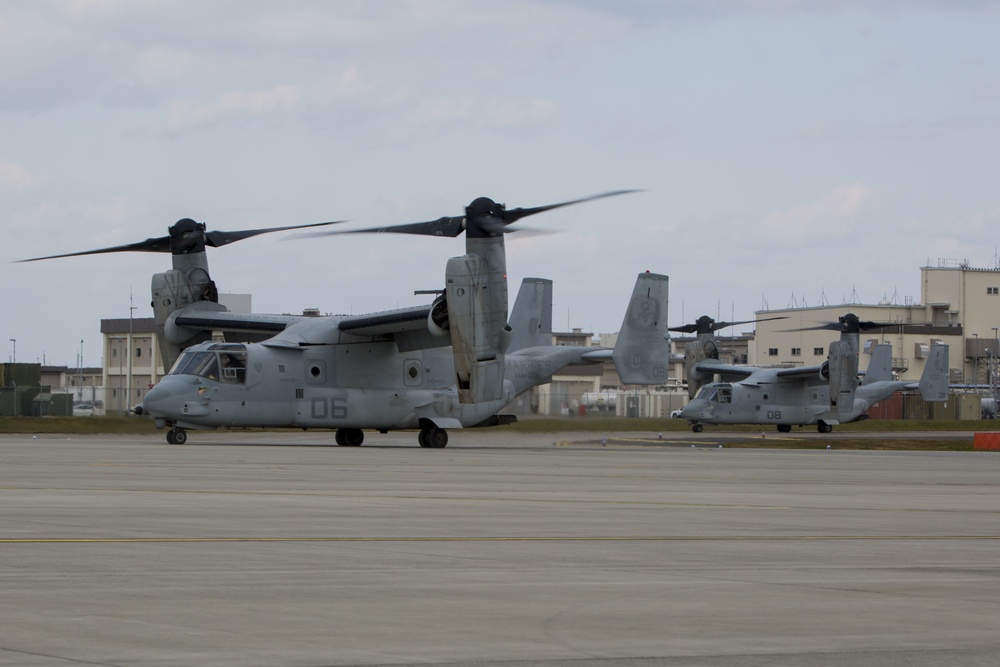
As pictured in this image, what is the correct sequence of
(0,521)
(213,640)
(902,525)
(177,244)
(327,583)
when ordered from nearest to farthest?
(213,640) < (327,583) < (0,521) < (902,525) < (177,244)

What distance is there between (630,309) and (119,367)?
84.4 m

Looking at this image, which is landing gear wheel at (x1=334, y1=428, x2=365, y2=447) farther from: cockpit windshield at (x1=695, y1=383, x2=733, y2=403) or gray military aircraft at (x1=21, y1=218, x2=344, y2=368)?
cockpit windshield at (x1=695, y1=383, x2=733, y2=403)

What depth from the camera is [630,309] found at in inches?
1902

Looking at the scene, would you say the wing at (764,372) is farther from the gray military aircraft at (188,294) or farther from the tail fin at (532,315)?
the gray military aircraft at (188,294)

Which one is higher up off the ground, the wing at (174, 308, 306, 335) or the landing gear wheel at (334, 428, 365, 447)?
the wing at (174, 308, 306, 335)

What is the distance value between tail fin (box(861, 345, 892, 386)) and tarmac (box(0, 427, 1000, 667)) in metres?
61.3

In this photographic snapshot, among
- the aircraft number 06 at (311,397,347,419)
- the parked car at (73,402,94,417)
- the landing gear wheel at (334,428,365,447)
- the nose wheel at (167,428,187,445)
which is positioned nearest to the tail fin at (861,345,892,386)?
the parked car at (73,402,94,417)

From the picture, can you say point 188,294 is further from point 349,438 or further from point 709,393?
point 709,393

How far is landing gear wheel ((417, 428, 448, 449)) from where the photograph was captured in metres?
44.9

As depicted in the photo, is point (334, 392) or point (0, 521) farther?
point (334, 392)

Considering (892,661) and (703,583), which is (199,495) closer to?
(703,583)

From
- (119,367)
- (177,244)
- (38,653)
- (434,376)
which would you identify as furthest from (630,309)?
(119,367)

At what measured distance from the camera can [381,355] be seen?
44750 millimetres

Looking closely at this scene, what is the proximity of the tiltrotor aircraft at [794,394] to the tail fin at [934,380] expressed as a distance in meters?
3.84
